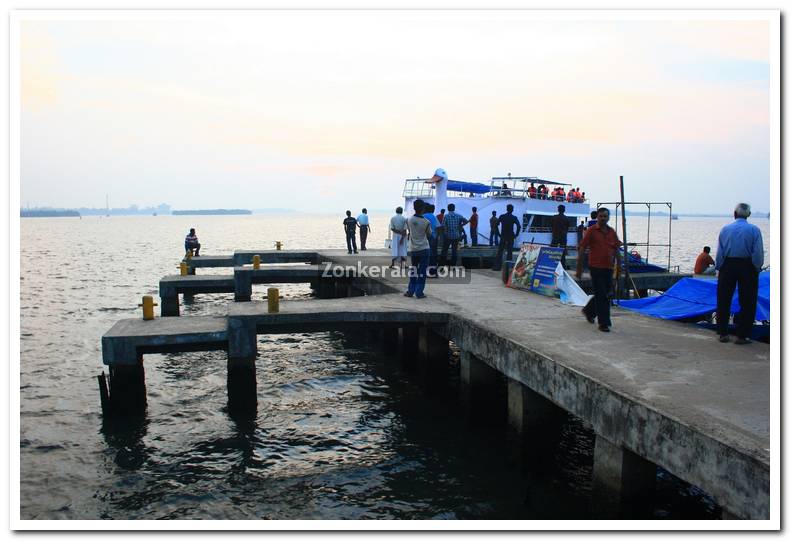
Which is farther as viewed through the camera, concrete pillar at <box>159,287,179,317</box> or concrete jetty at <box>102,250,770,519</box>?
concrete pillar at <box>159,287,179,317</box>

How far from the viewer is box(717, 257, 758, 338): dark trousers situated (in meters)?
8.20

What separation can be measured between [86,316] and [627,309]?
20072 mm

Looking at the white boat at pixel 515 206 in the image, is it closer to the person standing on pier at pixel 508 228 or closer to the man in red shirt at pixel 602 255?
the person standing on pier at pixel 508 228

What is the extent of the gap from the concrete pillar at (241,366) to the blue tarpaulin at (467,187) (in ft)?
62.3

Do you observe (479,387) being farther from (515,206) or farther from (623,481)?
(515,206)

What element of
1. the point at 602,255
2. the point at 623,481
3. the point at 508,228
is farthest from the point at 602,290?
the point at 508,228

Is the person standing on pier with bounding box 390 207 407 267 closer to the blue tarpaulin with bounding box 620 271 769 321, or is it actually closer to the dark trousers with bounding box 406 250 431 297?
the dark trousers with bounding box 406 250 431 297

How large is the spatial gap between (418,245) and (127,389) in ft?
19.5

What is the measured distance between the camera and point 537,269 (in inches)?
540

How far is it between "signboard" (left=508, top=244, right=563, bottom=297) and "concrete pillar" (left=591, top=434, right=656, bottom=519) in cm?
659

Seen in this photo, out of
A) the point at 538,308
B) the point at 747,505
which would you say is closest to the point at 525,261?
the point at 538,308

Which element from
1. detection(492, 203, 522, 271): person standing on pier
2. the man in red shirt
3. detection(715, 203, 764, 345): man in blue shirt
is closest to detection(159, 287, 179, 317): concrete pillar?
detection(492, 203, 522, 271): person standing on pier

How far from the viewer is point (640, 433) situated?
19.6 feet

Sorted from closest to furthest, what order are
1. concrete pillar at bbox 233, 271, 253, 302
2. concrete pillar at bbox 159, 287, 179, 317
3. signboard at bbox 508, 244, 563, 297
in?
signboard at bbox 508, 244, 563, 297 < concrete pillar at bbox 233, 271, 253, 302 < concrete pillar at bbox 159, 287, 179, 317
